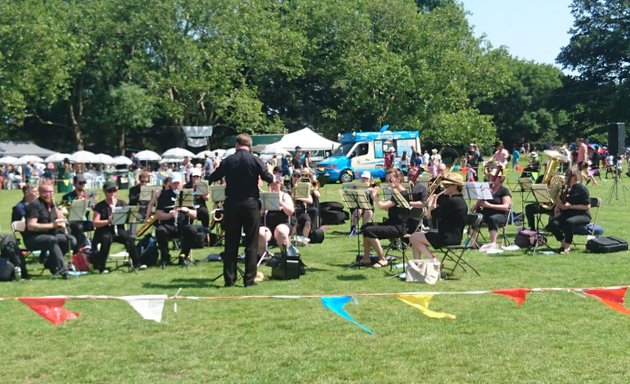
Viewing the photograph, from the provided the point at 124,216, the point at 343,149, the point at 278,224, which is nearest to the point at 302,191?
the point at 278,224

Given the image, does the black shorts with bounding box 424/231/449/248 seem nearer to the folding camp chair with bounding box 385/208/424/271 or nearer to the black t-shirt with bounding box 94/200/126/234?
the folding camp chair with bounding box 385/208/424/271

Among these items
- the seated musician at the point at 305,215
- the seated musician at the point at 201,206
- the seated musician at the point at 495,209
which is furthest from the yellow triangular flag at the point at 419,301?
the seated musician at the point at 201,206

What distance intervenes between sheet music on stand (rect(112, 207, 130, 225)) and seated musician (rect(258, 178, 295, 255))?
6.79 feet

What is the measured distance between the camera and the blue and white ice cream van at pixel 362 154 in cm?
3388

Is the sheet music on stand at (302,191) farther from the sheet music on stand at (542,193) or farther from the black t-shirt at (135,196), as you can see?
the sheet music on stand at (542,193)

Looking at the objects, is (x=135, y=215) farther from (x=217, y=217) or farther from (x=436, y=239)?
(x=436, y=239)

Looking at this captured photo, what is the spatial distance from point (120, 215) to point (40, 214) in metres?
1.15

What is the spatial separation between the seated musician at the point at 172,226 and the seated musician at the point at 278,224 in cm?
113

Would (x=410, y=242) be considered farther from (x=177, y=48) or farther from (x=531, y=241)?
(x=177, y=48)

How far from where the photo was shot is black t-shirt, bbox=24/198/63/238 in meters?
10.8

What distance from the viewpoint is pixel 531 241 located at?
12688 mm

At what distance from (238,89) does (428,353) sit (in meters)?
45.4

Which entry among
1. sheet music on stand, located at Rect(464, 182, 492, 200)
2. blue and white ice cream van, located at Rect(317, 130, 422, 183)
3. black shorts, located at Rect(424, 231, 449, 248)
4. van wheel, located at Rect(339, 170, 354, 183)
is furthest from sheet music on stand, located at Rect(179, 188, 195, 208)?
van wheel, located at Rect(339, 170, 354, 183)

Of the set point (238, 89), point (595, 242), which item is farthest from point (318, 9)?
point (595, 242)
